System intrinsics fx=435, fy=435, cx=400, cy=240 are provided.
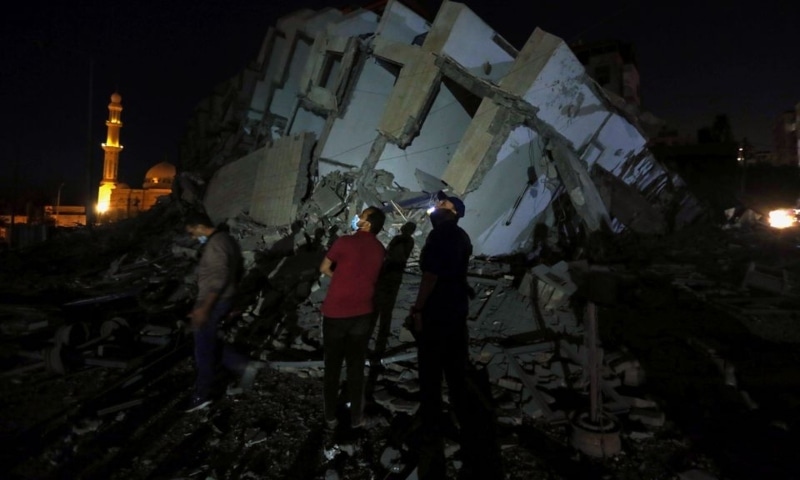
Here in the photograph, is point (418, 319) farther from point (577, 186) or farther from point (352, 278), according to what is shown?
point (577, 186)

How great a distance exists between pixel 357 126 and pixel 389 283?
5.71 m

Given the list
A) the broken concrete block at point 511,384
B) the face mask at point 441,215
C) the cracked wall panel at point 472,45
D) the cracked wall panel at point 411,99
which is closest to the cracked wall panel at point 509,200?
the cracked wall panel at point 472,45

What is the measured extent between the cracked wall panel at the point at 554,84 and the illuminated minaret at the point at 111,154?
→ 177ft

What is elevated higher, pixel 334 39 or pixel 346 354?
pixel 334 39

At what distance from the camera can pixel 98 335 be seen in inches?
217

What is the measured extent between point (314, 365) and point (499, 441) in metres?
2.23

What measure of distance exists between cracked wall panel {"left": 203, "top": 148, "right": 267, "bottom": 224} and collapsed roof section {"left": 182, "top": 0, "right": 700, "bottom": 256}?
6 cm

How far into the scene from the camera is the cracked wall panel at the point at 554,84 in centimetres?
836

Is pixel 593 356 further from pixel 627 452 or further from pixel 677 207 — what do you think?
pixel 677 207

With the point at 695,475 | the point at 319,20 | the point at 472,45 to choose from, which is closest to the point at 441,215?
the point at 695,475

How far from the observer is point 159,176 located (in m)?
48.7

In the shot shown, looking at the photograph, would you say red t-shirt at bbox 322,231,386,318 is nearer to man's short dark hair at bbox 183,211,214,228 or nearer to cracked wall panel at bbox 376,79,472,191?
man's short dark hair at bbox 183,211,214,228

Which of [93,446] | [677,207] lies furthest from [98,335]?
[677,207]

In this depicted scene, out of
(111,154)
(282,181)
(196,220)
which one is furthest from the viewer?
(111,154)
